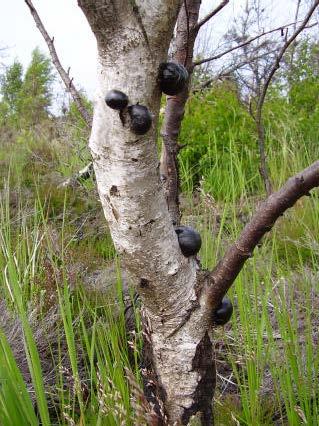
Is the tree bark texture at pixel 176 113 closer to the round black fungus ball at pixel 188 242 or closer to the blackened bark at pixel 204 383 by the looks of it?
the round black fungus ball at pixel 188 242

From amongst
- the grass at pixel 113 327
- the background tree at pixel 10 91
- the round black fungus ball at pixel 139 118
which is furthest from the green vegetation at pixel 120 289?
the background tree at pixel 10 91

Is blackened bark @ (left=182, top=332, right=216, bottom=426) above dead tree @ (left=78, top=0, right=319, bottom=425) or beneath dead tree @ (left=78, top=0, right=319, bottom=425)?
beneath

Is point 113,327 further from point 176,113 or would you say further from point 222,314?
point 176,113

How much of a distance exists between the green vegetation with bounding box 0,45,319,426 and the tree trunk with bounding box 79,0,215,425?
98 millimetres

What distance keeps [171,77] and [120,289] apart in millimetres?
619

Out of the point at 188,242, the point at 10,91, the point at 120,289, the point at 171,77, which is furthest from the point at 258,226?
the point at 10,91

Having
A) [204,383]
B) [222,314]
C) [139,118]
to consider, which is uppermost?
[139,118]

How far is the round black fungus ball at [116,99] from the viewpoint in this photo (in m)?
0.62

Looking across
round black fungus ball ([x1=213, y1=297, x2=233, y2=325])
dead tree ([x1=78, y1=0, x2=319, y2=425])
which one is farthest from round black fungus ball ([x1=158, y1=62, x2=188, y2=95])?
round black fungus ball ([x1=213, y1=297, x2=233, y2=325])

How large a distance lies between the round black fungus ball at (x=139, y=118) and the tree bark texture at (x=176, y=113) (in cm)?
28

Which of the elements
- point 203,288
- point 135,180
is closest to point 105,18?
point 135,180

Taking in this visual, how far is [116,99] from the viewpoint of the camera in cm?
62

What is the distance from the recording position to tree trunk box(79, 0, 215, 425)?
627mm

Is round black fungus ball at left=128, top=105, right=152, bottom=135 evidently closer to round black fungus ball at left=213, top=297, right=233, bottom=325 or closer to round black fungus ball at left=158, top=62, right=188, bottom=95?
round black fungus ball at left=158, top=62, right=188, bottom=95
